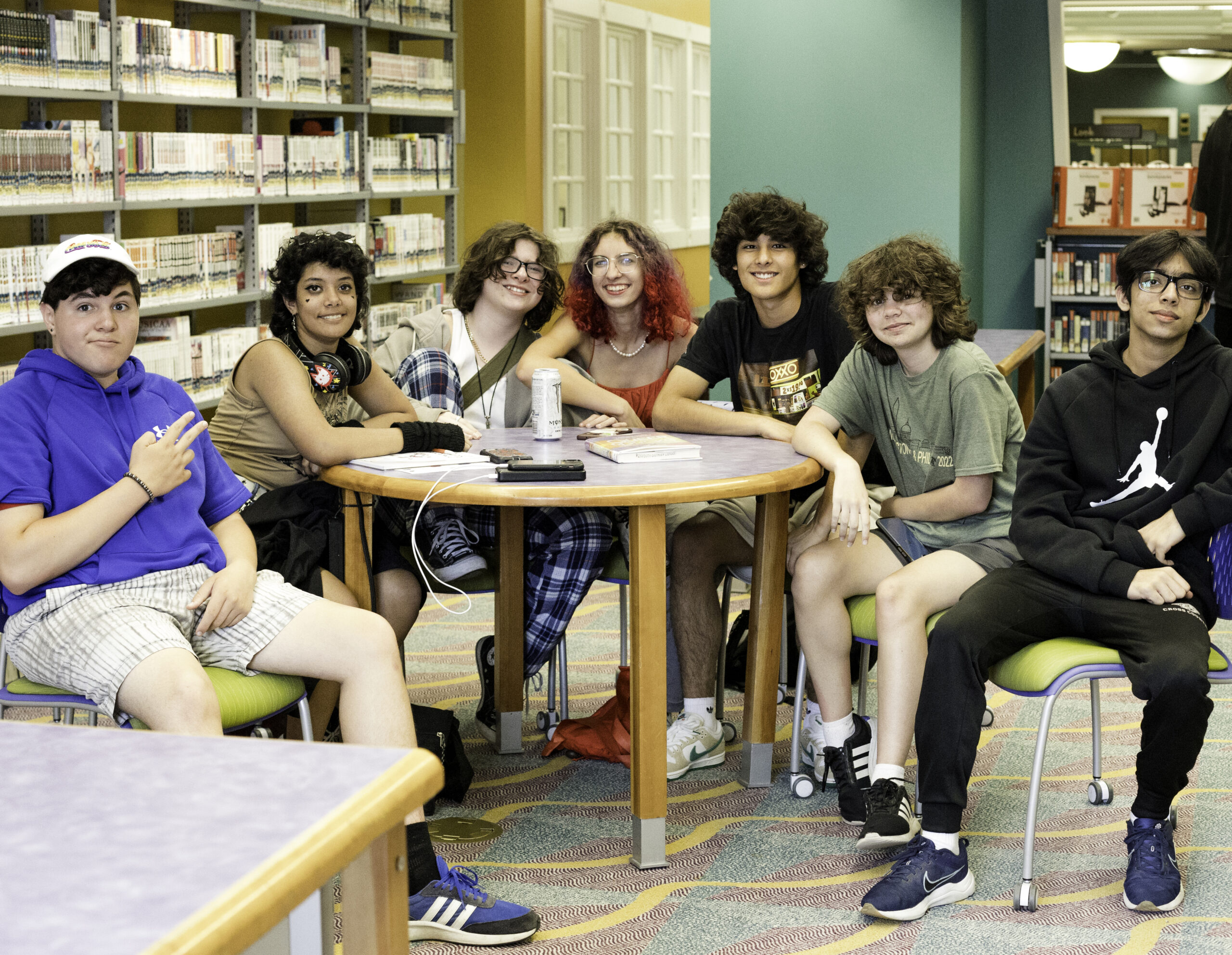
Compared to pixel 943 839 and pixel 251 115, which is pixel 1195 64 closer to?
pixel 251 115

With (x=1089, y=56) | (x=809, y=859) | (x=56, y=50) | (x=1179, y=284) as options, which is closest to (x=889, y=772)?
(x=809, y=859)

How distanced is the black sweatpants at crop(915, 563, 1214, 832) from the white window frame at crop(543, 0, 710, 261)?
510cm

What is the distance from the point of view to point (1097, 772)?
271 cm

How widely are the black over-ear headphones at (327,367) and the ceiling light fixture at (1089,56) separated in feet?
14.5

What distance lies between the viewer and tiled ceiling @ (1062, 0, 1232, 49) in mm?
6062

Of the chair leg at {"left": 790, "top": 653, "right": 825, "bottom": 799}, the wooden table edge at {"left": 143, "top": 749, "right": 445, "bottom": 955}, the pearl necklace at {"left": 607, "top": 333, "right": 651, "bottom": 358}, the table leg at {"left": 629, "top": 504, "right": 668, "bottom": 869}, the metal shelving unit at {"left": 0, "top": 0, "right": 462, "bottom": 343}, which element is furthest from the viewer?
the metal shelving unit at {"left": 0, "top": 0, "right": 462, "bottom": 343}

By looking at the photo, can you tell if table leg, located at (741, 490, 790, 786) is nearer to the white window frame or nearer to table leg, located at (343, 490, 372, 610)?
table leg, located at (343, 490, 372, 610)

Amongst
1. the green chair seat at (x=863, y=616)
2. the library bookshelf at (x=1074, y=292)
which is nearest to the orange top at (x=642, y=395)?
the green chair seat at (x=863, y=616)

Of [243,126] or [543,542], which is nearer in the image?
[543,542]

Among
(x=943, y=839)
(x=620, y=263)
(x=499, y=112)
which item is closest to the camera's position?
(x=943, y=839)

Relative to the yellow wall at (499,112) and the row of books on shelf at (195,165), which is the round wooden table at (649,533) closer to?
the row of books on shelf at (195,165)

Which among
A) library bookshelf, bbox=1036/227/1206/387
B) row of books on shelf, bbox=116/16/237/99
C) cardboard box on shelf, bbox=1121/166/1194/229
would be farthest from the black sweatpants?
cardboard box on shelf, bbox=1121/166/1194/229

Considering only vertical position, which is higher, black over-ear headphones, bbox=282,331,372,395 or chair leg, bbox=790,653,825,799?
black over-ear headphones, bbox=282,331,372,395

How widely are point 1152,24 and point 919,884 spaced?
5.21m
